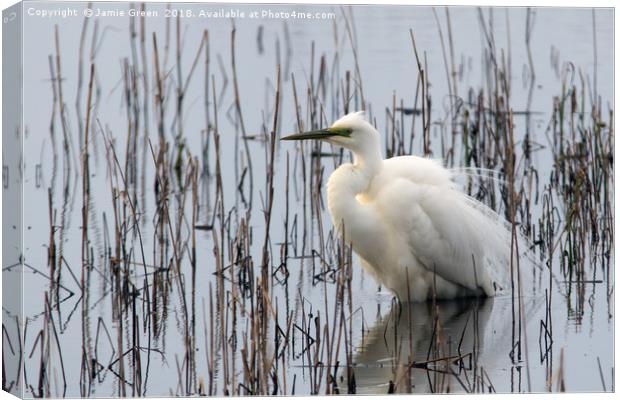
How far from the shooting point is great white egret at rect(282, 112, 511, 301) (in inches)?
241

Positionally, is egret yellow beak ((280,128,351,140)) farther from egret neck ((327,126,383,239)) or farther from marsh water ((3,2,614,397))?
marsh water ((3,2,614,397))

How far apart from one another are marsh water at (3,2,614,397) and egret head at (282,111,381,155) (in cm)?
25

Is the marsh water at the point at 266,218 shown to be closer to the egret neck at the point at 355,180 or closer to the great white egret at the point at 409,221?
the great white egret at the point at 409,221

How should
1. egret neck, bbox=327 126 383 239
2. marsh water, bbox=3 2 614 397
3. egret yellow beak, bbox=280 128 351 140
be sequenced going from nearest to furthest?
marsh water, bbox=3 2 614 397 < egret yellow beak, bbox=280 128 351 140 < egret neck, bbox=327 126 383 239

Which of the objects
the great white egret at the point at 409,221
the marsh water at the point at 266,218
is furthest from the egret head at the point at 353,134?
the marsh water at the point at 266,218

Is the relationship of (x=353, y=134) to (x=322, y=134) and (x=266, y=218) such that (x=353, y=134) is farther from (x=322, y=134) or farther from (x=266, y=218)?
(x=266, y=218)

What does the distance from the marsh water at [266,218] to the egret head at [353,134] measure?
252 millimetres

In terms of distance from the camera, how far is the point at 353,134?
6.08 metres

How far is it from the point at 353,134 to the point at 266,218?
1.86ft

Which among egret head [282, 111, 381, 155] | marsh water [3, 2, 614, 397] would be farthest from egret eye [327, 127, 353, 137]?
marsh water [3, 2, 614, 397]

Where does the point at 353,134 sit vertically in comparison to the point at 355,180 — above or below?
above

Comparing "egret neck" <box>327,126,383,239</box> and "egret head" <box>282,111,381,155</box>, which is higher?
"egret head" <box>282,111,381,155</box>

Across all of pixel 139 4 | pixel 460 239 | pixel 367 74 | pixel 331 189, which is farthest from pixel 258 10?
pixel 367 74

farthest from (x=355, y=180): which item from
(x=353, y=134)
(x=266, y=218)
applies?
(x=266, y=218)
